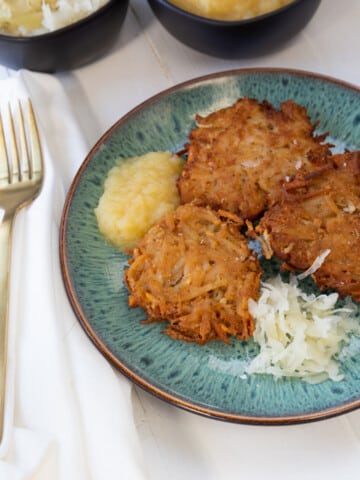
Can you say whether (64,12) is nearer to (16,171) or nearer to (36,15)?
(36,15)

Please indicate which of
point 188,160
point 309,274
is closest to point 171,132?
point 188,160

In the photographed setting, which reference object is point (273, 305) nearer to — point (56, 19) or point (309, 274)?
point (309, 274)

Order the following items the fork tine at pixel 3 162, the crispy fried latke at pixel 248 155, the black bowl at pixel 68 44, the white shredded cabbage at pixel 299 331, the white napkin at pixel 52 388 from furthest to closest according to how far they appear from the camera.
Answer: the black bowl at pixel 68 44 < the fork tine at pixel 3 162 < the crispy fried latke at pixel 248 155 < the white shredded cabbage at pixel 299 331 < the white napkin at pixel 52 388

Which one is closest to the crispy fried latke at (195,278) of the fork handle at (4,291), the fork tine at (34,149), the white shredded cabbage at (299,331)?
the white shredded cabbage at (299,331)

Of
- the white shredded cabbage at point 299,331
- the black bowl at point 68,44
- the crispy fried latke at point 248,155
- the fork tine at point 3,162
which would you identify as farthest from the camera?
the black bowl at point 68,44

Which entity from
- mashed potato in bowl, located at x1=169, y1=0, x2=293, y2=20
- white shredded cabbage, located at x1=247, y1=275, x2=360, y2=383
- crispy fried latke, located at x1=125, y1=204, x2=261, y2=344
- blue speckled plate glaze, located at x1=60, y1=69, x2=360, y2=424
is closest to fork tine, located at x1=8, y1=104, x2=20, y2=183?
blue speckled plate glaze, located at x1=60, y1=69, x2=360, y2=424

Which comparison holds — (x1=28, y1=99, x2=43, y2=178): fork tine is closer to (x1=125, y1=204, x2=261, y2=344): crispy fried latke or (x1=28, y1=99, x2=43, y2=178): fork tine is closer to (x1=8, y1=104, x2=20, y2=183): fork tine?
(x1=8, y1=104, x2=20, y2=183): fork tine

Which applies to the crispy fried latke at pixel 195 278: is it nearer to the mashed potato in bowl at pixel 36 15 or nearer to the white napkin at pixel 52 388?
the white napkin at pixel 52 388
